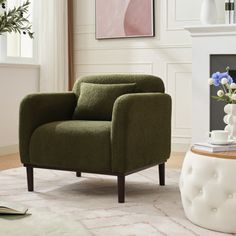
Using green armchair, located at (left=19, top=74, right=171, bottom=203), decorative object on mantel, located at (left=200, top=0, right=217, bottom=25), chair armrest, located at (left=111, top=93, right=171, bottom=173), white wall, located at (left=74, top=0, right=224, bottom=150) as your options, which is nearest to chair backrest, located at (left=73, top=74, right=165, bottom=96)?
green armchair, located at (left=19, top=74, right=171, bottom=203)

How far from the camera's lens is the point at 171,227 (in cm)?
251

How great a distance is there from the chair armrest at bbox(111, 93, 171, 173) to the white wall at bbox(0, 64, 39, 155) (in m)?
2.11

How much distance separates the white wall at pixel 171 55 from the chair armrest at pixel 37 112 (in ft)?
5.81

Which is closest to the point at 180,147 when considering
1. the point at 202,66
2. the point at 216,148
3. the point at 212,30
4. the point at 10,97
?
the point at 202,66

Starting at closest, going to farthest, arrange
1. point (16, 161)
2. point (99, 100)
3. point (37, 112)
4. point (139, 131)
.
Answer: point (139, 131) < point (37, 112) < point (99, 100) < point (16, 161)

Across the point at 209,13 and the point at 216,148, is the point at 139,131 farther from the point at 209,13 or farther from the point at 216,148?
the point at 209,13

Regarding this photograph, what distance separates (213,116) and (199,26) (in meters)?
0.83

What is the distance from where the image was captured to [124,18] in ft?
17.4

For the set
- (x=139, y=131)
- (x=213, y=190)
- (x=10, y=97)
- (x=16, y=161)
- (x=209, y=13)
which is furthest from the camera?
(x=10, y=97)

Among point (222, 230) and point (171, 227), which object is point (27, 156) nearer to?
point (171, 227)

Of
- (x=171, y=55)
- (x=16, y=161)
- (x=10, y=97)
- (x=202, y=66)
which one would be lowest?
(x=16, y=161)

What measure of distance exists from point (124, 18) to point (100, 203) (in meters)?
2.77

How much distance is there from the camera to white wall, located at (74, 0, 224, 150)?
5.07 m

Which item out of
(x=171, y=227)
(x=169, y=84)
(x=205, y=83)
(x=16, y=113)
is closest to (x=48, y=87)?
(x=16, y=113)
